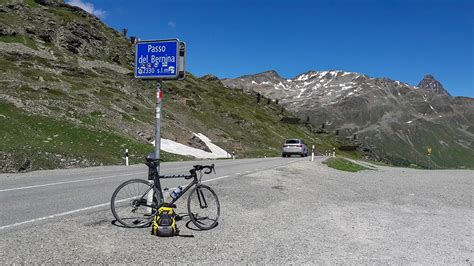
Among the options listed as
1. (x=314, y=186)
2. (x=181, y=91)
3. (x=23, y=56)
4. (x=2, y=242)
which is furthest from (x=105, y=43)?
(x=2, y=242)

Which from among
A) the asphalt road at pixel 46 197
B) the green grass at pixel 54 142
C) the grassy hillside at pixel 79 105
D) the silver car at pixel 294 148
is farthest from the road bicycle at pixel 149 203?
the silver car at pixel 294 148

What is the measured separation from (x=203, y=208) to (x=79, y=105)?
126 feet

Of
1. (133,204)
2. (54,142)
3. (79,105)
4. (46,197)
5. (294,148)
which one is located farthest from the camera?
(294,148)

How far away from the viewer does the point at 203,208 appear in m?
9.31

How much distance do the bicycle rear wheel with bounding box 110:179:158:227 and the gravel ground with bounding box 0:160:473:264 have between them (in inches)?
9.7

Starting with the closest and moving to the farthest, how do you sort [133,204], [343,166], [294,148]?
1. [133,204]
2. [343,166]
3. [294,148]

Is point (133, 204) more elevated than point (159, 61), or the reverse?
point (159, 61)

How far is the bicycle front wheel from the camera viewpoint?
903 centimetres

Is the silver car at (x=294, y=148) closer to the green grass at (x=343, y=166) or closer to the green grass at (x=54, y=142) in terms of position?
the green grass at (x=343, y=166)

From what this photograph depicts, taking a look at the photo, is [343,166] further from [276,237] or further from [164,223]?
[164,223]

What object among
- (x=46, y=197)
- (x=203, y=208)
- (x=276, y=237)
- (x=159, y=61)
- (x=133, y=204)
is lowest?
(x=276, y=237)

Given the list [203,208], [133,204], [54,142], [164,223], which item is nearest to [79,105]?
[54,142]

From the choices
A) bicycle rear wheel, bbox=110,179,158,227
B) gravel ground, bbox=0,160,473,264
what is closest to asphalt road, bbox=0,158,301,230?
gravel ground, bbox=0,160,473,264

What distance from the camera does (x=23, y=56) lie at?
6744 cm
